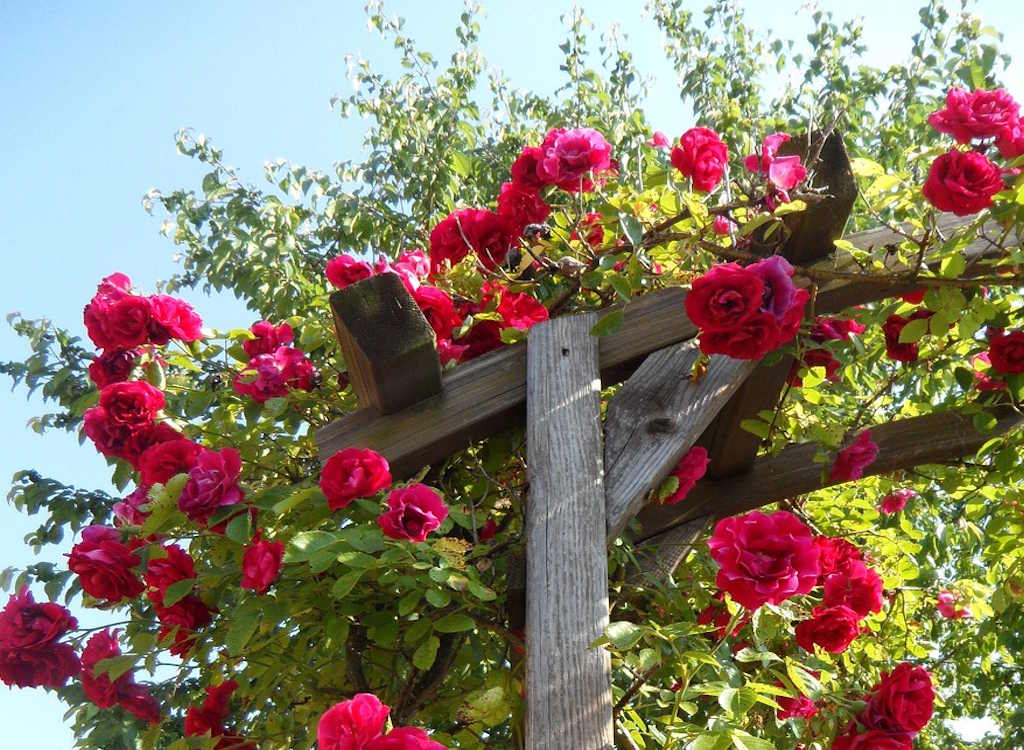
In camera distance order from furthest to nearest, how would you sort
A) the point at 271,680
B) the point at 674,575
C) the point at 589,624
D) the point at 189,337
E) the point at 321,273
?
the point at 321,273, the point at 674,575, the point at 189,337, the point at 271,680, the point at 589,624

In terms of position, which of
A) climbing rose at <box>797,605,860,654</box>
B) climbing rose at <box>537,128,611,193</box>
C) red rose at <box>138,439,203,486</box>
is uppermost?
climbing rose at <box>537,128,611,193</box>

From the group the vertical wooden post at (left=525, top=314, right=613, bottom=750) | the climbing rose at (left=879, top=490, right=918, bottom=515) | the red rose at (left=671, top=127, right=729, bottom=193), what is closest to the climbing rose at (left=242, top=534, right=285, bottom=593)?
the vertical wooden post at (left=525, top=314, right=613, bottom=750)

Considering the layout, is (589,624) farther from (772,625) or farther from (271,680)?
(271,680)

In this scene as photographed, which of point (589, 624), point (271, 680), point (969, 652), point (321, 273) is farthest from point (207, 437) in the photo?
point (969, 652)

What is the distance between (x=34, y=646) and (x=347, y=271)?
35.1 inches

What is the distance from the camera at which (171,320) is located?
1.80m

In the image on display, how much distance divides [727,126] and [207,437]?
250 centimetres

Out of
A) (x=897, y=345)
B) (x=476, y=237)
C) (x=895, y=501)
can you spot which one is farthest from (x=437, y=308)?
(x=895, y=501)

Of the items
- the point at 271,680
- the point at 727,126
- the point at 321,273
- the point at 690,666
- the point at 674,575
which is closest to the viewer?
the point at 690,666

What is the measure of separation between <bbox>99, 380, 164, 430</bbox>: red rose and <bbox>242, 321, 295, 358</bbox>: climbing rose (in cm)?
26

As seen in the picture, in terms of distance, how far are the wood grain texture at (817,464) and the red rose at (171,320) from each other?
1140 mm

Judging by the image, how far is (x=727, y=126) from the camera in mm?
3586

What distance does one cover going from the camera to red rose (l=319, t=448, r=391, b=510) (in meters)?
1.35

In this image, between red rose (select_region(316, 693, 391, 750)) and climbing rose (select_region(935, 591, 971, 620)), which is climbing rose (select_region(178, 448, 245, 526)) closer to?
red rose (select_region(316, 693, 391, 750))
